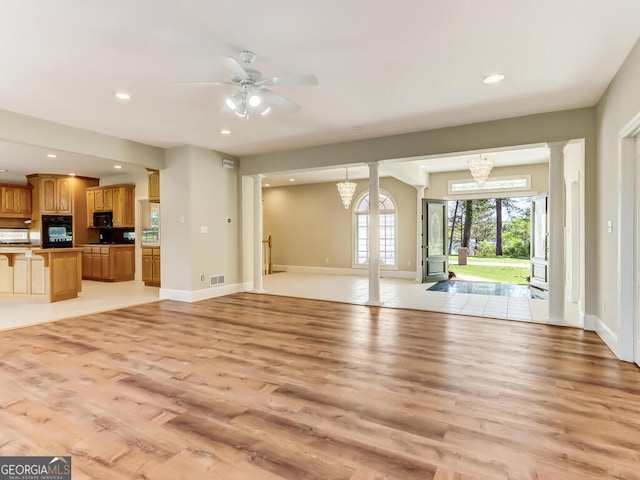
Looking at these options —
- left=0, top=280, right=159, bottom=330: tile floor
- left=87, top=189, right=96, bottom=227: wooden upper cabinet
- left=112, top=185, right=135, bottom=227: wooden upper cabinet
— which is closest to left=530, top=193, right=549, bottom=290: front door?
left=0, top=280, right=159, bottom=330: tile floor

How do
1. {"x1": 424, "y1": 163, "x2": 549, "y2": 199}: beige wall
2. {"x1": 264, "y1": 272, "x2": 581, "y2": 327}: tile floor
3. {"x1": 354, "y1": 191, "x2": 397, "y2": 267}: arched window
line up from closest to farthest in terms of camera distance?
{"x1": 264, "y1": 272, "x2": 581, "y2": 327}: tile floor, {"x1": 424, "y1": 163, "x2": 549, "y2": 199}: beige wall, {"x1": 354, "y1": 191, "x2": 397, "y2": 267}: arched window

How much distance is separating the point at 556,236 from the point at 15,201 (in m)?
11.7

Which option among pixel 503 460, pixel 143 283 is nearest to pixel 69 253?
pixel 143 283

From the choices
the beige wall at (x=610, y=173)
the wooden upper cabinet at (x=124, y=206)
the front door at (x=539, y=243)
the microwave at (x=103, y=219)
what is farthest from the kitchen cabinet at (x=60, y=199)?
the front door at (x=539, y=243)

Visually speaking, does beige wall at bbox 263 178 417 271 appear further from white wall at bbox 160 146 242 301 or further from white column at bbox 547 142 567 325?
white column at bbox 547 142 567 325

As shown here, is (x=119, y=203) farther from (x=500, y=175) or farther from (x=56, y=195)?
(x=500, y=175)

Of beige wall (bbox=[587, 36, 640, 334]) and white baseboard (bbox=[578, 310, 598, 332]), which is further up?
beige wall (bbox=[587, 36, 640, 334])

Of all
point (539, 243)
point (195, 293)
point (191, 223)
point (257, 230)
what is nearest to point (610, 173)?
point (539, 243)

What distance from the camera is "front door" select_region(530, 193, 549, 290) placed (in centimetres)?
711

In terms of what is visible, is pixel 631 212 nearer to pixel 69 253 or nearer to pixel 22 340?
pixel 22 340

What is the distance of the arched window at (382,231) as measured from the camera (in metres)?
9.69

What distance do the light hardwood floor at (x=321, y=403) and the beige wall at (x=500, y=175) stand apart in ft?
16.0

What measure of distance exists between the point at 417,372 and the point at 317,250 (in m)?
7.87

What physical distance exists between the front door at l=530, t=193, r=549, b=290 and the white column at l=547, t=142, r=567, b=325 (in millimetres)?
2759
